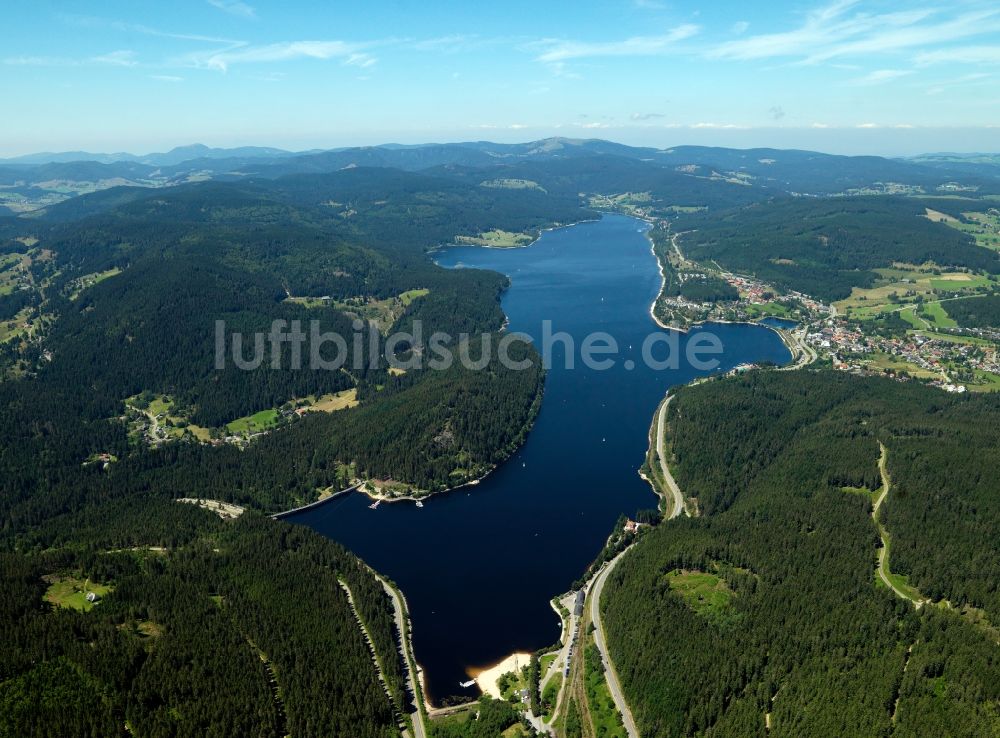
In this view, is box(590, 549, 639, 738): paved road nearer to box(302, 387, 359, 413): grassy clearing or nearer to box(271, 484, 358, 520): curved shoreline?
box(271, 484, 358, 520): curved shoreline

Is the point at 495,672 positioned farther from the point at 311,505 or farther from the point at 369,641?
the point at 311,505

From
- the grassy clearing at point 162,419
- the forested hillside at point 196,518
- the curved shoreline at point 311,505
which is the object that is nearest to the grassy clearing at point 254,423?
the forested hillside at point 196,518

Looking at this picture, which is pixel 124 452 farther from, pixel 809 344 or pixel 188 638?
pixel 809 344

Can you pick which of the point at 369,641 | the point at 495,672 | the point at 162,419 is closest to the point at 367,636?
the point at 369,641

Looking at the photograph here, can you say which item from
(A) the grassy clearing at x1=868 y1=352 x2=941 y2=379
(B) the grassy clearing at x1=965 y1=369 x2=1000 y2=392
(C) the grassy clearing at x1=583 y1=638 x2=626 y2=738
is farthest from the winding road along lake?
(B) the grassy clearing at x1=965 y1=369 x2=1000 y2=392

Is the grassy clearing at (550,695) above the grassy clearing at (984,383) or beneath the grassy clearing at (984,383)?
beneath

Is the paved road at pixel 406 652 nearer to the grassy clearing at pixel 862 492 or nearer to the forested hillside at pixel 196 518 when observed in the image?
the forested hillside at pixel 196 518

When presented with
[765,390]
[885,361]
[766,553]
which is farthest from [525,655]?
[885,361]
